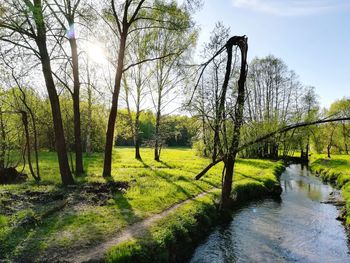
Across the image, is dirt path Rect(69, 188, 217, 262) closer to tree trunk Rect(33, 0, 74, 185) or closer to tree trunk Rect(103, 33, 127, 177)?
tree trunk Rect(33, 0, 74, 185)

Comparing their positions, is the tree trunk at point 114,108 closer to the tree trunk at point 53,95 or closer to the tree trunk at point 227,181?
the tree trunk at point 53,95

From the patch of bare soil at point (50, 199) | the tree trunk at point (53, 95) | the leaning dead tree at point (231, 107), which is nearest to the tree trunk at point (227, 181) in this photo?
the leaning dead tree at point (231, 107)

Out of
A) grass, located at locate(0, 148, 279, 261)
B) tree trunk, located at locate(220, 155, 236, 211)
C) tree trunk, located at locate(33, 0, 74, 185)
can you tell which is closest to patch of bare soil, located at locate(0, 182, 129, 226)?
grass, located at locate(0, 148, 279, 261)

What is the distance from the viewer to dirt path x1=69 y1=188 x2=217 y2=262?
10.4 m

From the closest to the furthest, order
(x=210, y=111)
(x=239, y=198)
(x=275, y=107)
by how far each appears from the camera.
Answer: (x=210, y=111), (x=239, y=198), (x=275, y=107)

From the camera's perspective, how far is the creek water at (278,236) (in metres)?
14.6

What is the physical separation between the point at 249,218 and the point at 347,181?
18324 millimetres

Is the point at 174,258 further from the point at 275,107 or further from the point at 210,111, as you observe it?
the point at 275,107

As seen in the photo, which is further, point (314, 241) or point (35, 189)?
point (35, 189)

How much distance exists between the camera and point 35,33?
64.4 ft

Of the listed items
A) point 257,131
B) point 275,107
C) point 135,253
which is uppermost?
point 275,107

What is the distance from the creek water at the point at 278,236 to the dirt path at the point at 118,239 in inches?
94.5

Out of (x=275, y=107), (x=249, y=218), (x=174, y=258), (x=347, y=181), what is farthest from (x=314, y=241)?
(x=275, y=107)

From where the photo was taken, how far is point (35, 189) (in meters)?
19.5
